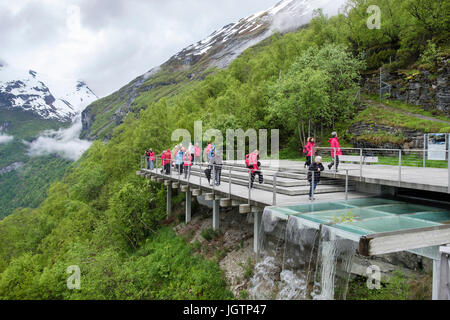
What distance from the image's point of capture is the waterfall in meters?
6.85

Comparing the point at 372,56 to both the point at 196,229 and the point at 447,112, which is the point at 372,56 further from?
the point at 196,229

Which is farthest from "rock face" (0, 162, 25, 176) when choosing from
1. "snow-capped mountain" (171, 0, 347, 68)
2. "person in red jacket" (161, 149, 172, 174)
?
"person in red jacket" (161, 149, 172, 174)

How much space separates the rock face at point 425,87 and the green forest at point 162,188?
133cm

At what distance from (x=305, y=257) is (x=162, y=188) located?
1928 cm

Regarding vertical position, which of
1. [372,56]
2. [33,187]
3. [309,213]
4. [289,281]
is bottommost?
[33,187]

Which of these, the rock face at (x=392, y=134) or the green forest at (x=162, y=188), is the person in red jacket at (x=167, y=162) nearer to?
the green forest at (x=162, y=188)

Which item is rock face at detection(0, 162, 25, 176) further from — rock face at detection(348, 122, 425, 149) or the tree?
rock face at detection(348, 122, 425, 149)

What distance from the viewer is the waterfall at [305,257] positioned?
6852 millimetres

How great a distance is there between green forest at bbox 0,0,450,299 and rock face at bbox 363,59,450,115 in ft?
4.36

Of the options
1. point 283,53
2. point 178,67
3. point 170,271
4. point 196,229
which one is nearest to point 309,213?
point 170,271

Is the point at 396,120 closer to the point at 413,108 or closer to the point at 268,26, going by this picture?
the point at 413,108

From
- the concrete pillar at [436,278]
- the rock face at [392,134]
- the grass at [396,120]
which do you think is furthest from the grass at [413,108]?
the concrete pillar at [436,278]

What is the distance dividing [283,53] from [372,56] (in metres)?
11.0
